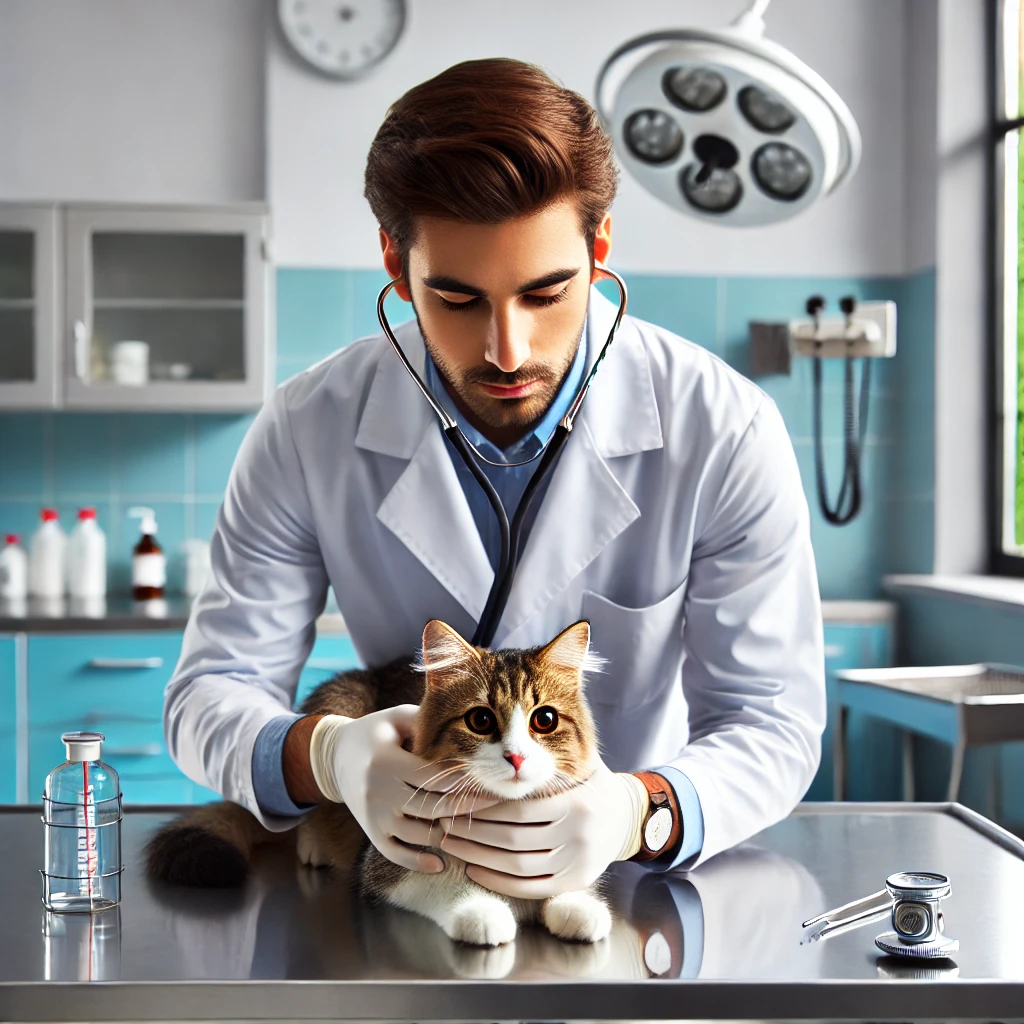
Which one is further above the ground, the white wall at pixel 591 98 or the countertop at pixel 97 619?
the white wall at pixel 591 98

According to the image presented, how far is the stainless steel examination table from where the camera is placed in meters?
0.78

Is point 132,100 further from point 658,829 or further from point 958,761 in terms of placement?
point 658,829

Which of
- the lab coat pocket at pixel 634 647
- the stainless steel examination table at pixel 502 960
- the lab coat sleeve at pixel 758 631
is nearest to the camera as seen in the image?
the stainless steel examination table at pixel 502 960

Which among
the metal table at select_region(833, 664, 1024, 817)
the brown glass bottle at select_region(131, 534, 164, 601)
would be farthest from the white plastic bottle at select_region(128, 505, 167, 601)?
the metal table at select_region(833, 664, 1024, 817)

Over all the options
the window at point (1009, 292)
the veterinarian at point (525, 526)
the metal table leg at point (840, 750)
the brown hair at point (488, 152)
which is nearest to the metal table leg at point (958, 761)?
the metal table leg at point (840, 750)

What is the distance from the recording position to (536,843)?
2.90 feet

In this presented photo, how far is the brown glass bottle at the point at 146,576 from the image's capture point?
327 cm

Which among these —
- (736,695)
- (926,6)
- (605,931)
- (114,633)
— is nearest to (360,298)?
(114,633)

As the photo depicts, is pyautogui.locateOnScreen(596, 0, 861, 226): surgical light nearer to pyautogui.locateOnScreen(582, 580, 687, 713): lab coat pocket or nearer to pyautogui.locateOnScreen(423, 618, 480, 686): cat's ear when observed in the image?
pyautogui.locateOnScreen(582, 580, 687, 713): lab coat pocket

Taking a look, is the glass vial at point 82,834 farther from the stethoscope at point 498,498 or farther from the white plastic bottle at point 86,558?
the white plastic bottle at point 86,558

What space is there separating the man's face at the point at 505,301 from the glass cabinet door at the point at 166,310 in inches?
85.0

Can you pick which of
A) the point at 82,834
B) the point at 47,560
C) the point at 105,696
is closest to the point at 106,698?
the point at 105,696

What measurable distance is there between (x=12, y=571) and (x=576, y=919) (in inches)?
108

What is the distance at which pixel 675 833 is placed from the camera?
1.00m
